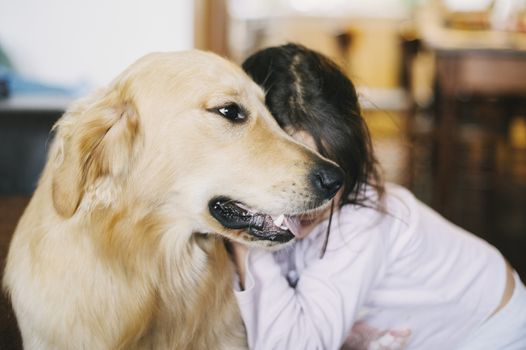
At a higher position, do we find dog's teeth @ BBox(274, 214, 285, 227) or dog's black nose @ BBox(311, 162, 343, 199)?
dog's black nose @ BBox(311, 162, 343, 199)

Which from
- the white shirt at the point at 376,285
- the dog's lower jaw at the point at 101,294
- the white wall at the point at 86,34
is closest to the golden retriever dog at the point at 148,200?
the dog's lower jaw at the point at 101,294

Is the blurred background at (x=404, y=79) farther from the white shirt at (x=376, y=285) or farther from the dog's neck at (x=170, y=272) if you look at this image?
the white shirt at (x=376, y=285)

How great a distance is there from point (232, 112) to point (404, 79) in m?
3.52

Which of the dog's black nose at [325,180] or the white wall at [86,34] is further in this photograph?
the white wall at [86,34]

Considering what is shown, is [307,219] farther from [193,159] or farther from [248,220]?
[193,159]

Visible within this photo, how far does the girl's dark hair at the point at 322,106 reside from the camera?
4.32 ft

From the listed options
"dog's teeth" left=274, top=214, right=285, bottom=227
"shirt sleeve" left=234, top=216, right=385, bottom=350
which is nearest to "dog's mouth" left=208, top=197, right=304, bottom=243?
"dog's teeth" left=274, top=214, right=285, bottom=227

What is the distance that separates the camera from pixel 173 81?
1129mm

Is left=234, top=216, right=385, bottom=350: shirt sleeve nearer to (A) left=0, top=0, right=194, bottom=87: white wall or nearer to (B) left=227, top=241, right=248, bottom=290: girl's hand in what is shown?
(B) left=227, top=241, right=248, bottom=290: girl's hand

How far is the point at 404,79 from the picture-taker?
4441 millimetres

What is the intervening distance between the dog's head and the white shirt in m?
0.15

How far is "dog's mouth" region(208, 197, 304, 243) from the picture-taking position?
1132 mm

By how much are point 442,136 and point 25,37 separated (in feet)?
7.44

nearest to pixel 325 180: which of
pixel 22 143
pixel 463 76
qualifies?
pixel 22 143
